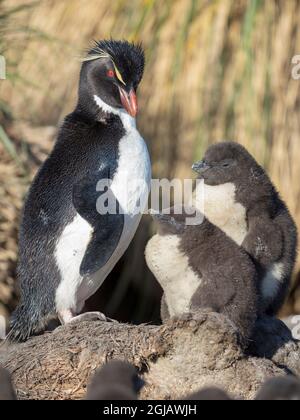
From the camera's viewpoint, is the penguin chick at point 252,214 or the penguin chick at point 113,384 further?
the penguin chick at point 252,214

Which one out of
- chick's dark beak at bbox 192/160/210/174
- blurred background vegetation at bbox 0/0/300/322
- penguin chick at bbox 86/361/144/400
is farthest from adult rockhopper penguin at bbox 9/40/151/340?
blurred background vegetation at bbox 0/0/300/322

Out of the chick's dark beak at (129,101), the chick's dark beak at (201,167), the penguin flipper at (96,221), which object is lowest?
the penguin flipper at (96,221)

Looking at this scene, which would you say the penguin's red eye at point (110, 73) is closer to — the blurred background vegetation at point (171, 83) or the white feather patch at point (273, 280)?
the white feather patch at point (273, 280)

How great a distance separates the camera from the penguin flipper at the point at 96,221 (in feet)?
10.5

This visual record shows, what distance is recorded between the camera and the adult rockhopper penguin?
10.6 ft

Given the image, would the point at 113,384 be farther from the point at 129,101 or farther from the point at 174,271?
the point at 129,101

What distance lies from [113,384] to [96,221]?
107 centimetres

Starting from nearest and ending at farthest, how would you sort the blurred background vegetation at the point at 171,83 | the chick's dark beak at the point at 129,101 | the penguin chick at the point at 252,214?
1. the penguin chick at the point at 252,214
2. the chick's dark beak at the point at 129,101
3. the blurred background vegetation at the point at 171,83

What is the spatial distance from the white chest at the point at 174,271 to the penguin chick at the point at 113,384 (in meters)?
0.62

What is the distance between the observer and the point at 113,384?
86.6 inches

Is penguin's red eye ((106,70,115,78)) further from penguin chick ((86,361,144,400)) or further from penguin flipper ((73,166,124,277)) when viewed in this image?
penguin chick ((86,361,144,400))

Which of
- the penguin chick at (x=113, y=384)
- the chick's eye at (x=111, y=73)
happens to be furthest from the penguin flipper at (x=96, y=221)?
the penguin chick at (x=113, y=384)

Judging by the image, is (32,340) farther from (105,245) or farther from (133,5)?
(133,5)
